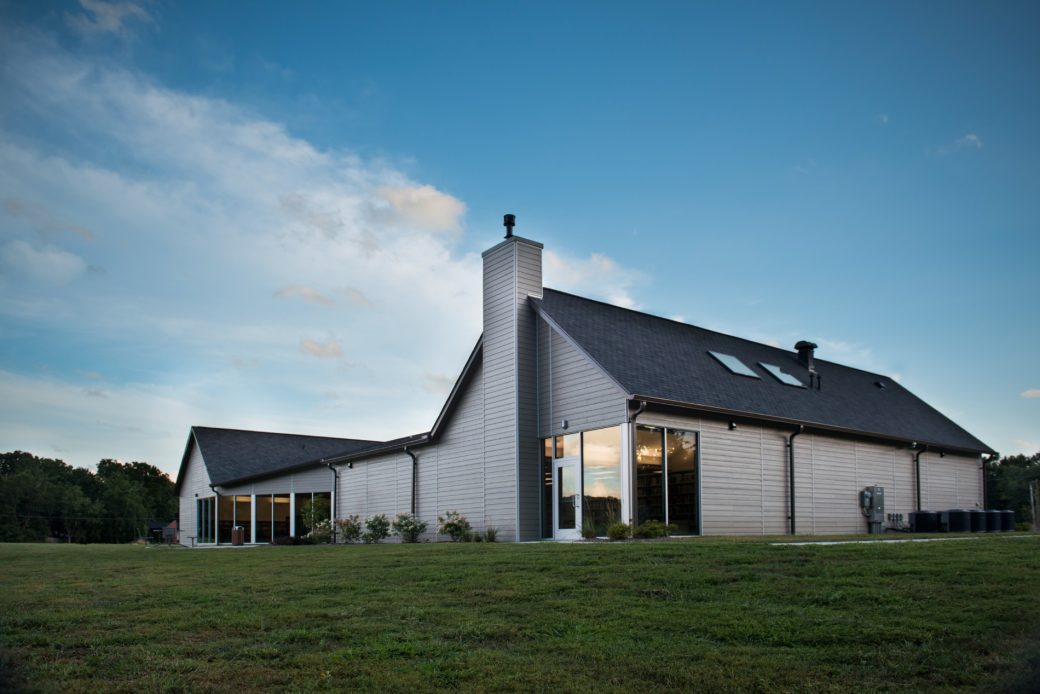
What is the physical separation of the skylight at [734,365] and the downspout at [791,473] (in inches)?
86.4

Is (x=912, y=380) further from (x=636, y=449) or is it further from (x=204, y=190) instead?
(x=204, y=190)

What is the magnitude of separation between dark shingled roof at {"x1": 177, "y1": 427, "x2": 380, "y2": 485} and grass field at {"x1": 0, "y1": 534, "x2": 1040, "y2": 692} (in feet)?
87.0

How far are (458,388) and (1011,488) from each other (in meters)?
24.8

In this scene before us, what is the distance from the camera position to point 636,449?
15.6 metres

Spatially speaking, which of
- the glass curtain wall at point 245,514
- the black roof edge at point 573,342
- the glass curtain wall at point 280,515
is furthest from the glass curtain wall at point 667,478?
the glass curtain wall at point 245,514

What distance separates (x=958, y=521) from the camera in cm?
2022

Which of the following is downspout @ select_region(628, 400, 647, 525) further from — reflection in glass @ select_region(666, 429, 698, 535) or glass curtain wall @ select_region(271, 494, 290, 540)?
glass curtain wall @ select_region(271, 494, 290, 540)

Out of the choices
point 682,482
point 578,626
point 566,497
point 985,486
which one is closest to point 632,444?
point 682,482

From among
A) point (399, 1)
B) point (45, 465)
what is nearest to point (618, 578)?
point (399, 1)

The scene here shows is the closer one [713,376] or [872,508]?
[713,376]

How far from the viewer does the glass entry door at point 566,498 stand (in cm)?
1692

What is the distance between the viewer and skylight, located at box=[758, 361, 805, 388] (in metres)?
21.8

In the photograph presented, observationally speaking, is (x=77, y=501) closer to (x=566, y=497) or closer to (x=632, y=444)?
(x=566, y=497)

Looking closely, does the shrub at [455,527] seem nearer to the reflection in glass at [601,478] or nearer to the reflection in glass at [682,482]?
the reflection in glass at [601,478]
